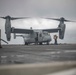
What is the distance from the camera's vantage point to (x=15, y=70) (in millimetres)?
1113

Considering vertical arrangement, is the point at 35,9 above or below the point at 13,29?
above

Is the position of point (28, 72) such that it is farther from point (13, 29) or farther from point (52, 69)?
point (13, 29)

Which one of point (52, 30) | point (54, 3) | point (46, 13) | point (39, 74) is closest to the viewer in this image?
point (39, 74)

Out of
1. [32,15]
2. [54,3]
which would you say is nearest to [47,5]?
[54,3]

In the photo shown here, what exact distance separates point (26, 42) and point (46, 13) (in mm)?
8788

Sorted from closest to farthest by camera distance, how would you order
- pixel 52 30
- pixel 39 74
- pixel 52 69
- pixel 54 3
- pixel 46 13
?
pixel 39 74, pixel 52 69, pixel 54 3, pixel 46 13, pixel 52 30

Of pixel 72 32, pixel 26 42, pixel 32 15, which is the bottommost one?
pixel 26 42

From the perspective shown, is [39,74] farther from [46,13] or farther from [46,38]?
[46,38]

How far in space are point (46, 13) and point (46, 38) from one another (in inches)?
288

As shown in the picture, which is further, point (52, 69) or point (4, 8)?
point (4, 8)

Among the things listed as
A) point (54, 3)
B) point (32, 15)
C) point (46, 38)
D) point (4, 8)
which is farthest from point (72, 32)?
point (46, 38)

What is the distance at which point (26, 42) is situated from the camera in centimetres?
1919

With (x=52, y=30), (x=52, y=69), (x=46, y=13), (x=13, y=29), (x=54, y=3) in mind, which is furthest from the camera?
(x=52, y=30)

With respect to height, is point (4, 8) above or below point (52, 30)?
above
